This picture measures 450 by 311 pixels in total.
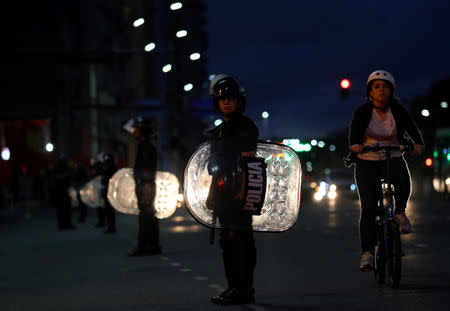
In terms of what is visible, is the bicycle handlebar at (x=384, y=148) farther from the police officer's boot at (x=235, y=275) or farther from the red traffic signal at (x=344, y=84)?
the red traffic signal at (x=344, y=84)

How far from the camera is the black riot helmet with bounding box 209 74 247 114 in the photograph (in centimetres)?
784

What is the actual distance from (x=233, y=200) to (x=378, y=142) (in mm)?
1750

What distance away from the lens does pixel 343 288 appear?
28.8 ft

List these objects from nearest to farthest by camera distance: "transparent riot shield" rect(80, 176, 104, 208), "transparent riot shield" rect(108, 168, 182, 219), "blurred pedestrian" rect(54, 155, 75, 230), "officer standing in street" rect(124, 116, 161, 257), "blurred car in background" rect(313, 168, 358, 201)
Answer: "officer standing in street" rect(124, 116, 161, 257)
"transparent riot shield" rect(108, 168, 182, 219)
"transparent riot shield" rect(80, 176, 104, 208)
"blurred pedestrian" rect(54, 155, 75, 230)
"blurred car in background" rect(313, 168, 358, 201)

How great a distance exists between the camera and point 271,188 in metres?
7.95

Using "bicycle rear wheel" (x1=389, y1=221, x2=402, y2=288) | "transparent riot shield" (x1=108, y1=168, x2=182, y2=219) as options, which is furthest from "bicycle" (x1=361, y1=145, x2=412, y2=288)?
"transparent riot shield" (x1=108, y1=168, x2=182, y2=219)

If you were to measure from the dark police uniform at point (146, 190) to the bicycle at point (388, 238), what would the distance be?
17.5ft

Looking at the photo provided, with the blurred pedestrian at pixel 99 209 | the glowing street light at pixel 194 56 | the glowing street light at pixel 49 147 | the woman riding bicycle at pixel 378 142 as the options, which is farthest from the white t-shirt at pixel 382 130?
the glowing street light at pixel 49 147

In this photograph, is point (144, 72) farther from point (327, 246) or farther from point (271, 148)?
point (271, 148)

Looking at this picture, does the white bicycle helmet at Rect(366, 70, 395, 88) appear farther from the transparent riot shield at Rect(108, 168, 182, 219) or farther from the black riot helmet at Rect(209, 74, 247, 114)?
the transparent riot shield at Rect(108, 168, 182, 219)

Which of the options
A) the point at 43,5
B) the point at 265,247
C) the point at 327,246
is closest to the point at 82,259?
the point at 265,247

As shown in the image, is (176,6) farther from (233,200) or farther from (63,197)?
(233,200)

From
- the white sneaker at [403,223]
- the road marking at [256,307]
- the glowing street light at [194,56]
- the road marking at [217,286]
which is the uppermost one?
the glowing street light at [194,56]

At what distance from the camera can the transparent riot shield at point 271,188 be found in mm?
7824
